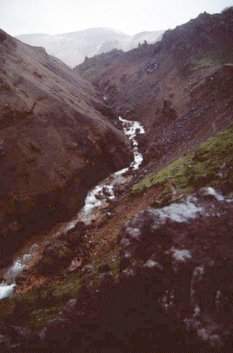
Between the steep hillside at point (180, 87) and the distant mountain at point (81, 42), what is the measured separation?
66583 mm

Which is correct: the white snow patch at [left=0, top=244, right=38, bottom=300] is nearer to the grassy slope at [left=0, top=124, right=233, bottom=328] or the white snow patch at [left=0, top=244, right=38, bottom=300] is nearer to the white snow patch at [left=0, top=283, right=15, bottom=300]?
the white snow patch at [left=0, top=283, right=15, bottom=300]

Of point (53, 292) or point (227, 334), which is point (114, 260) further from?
point (227, 334)

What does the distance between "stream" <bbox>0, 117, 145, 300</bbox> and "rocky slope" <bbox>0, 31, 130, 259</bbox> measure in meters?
0.44

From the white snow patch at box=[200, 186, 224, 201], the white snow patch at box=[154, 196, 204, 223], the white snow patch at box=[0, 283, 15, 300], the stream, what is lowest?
the white snow patch at box=[0, 283, 15, 300]

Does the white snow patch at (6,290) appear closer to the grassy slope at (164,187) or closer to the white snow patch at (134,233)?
the grassy slope at (164,187)

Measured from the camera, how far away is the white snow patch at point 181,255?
721 centimetres

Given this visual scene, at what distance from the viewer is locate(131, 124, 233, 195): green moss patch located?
10.6 metres

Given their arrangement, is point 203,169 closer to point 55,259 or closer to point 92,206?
point 55,259

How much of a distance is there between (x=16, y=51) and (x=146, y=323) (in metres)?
20.6

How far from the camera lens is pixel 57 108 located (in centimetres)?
1889

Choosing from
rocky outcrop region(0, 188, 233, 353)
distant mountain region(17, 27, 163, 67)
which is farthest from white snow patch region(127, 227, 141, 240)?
distant mountain region(17, 27, 163, 67)

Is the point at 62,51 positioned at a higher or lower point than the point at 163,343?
higher

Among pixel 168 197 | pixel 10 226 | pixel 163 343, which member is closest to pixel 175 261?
pixel 163 343

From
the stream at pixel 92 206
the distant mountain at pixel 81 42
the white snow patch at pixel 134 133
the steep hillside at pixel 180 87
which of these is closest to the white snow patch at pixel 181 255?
the stream at pixel 92 206
